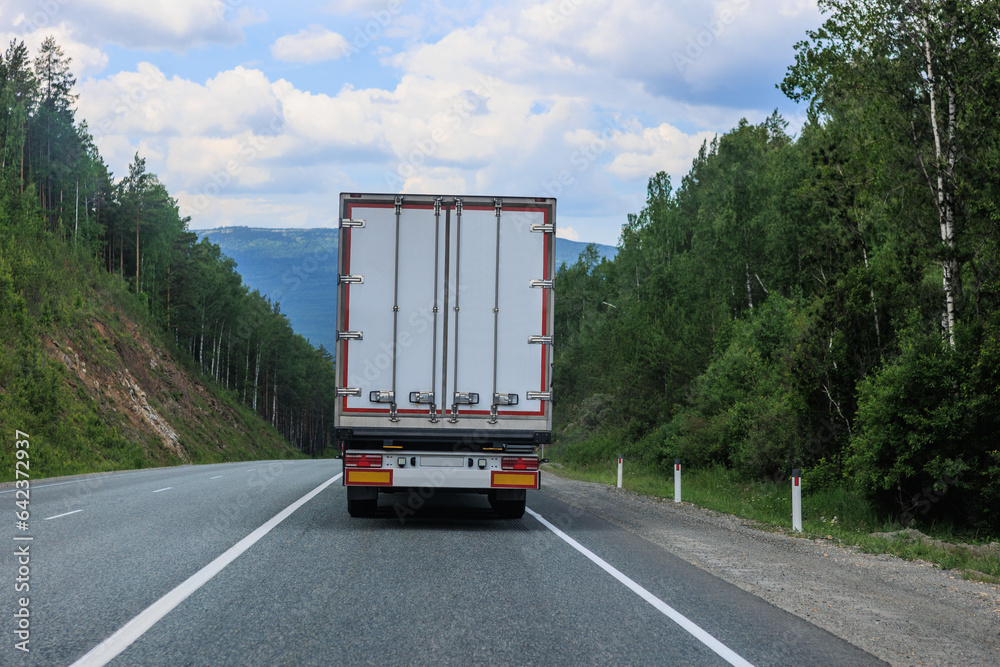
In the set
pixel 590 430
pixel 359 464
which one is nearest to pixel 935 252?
pixel 359 464

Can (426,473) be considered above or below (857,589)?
above

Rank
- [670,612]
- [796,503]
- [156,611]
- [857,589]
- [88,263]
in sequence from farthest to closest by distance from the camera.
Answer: [88,263] → [796,503] → [857,589] → [670,612] → [156,611]

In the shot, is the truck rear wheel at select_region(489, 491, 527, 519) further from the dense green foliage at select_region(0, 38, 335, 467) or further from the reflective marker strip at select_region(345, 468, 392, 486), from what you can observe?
the dense green foliage at select_region(0, 38, 335, 467)

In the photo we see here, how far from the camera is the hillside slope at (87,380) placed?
112ft

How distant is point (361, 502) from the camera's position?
12.5 meters

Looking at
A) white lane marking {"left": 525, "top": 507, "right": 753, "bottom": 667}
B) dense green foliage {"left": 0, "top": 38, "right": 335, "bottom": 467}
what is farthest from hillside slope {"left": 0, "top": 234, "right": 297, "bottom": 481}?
white lane marking {"left": 525, "top": 507, "right": 753, "bottom": 667}

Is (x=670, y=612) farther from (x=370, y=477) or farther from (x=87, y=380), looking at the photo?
(x=87, y=380)

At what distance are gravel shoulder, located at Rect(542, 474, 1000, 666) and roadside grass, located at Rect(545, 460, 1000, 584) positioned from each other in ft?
1.11

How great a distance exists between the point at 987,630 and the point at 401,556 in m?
5.45

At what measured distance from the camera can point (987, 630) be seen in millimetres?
6715

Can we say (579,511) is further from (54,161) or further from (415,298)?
(54,161)

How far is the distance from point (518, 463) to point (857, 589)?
15.4ft

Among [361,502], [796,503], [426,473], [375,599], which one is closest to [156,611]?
[375,599]

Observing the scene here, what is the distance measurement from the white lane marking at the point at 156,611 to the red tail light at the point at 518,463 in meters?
3.21
